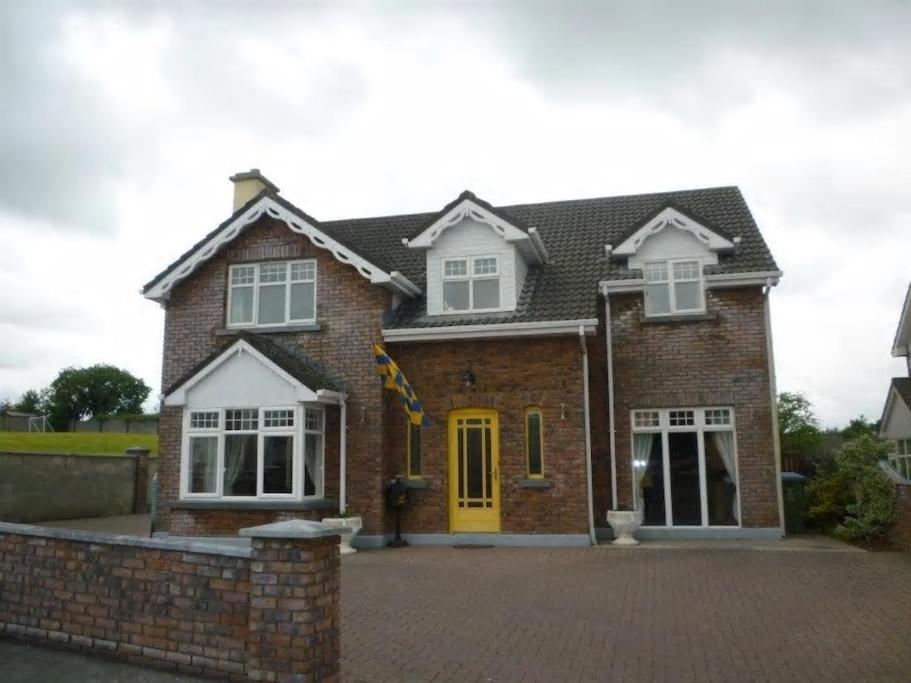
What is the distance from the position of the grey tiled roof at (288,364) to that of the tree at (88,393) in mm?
81392

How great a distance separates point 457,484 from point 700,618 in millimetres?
7550

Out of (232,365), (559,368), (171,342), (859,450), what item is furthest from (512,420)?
(171,342)

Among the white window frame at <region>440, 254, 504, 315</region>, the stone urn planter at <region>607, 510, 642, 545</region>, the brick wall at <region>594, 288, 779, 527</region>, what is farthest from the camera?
the white window frame at <region>440, 254, 504, 315</region>

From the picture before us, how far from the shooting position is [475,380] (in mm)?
15977

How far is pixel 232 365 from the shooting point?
15.8 m

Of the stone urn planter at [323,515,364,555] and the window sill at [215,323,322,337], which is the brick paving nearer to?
the stone urn planter at [323,515,364,555]

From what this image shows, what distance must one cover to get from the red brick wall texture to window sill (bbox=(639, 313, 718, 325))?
6 cm

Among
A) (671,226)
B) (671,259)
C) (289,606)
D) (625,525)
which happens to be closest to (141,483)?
(625,525)

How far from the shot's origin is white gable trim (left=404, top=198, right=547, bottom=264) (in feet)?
53.7

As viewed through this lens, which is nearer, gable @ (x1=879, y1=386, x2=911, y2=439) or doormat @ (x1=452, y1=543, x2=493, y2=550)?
doormat @ (x1=452, y1=543, x2=493, y2=550)

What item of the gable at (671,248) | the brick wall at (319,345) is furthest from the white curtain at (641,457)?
the brick wall at (319,345)

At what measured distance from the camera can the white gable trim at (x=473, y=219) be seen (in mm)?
16375

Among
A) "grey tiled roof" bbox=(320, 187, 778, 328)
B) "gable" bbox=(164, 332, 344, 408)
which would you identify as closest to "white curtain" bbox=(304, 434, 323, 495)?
"gable" bbox=(164, 332, 344, 408)

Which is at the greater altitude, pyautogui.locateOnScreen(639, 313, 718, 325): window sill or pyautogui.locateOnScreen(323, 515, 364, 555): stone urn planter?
pyautogui.locateOnScreen(639, 313, 718, 325): window sill
